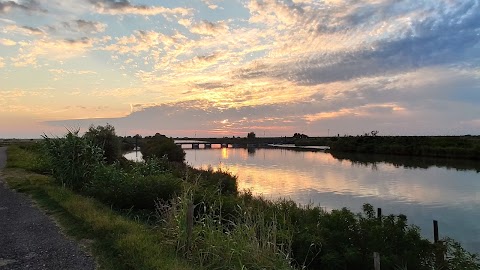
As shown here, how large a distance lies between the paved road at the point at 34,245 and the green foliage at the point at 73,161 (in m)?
4.00

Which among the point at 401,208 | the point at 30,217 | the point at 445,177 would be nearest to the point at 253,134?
the point at 445,177

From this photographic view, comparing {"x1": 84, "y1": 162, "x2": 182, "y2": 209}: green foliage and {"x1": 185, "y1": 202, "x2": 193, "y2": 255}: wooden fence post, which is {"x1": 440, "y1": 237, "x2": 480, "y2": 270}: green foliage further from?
{"x1": 84, "y1": 162, "x2": 182, "y2": 209}: green foliage

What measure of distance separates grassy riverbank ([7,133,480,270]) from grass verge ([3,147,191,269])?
3cm

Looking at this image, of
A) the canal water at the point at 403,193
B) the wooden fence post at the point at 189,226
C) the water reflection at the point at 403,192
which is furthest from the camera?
the water reflection at the point at 403,192

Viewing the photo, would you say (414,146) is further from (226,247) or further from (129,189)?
(226,247)

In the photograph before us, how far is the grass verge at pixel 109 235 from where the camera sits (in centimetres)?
790

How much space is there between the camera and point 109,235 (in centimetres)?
963

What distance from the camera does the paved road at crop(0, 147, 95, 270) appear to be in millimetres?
7762

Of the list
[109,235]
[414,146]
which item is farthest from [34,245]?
[414,146]

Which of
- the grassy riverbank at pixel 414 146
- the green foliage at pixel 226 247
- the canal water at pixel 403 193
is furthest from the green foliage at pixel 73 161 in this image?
the grassy riverbank at pixel 414 146

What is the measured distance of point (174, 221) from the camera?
9.51 meters

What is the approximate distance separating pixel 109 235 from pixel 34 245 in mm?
1628

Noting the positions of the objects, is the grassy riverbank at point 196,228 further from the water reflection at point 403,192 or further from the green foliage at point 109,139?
the green foliage at point 109,139

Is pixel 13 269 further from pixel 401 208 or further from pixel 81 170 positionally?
pixel 401 208
